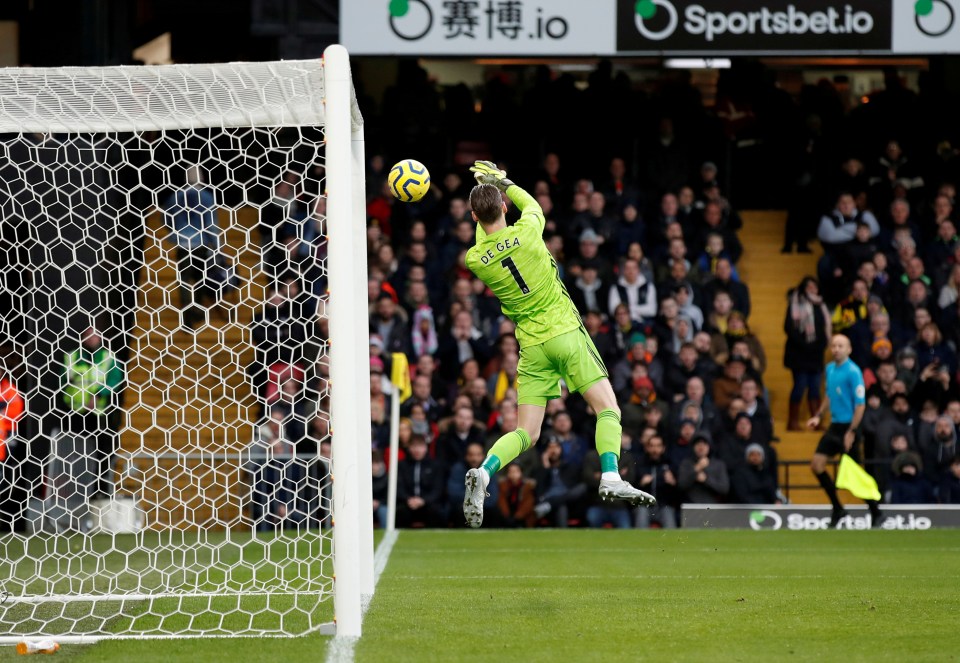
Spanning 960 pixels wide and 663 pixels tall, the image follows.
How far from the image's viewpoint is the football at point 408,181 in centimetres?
762

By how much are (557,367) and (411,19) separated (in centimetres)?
656

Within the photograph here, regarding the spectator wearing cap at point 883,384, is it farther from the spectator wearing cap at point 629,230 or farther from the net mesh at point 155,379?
the net mesh at point 155,379

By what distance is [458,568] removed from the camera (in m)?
9.41

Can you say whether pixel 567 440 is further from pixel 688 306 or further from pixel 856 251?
pixel 856 251

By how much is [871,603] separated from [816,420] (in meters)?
5.98

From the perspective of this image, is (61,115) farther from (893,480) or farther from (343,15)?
(893,480)

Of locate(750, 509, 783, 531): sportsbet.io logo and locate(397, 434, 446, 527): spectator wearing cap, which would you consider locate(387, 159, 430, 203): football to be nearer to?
locate(397, 434, 446, 527): spectator wearing cap

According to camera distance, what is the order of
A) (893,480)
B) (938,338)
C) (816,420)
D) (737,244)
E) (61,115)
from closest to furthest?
(61,115)
(816,420)
(893,480)
(938,338)
(737,244)

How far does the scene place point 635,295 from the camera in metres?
15.2

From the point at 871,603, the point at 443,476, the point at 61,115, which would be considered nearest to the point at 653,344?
the point at 443,476

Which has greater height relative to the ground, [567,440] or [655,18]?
[655,18]

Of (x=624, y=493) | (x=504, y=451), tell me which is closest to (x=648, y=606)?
(x=624, y=493)

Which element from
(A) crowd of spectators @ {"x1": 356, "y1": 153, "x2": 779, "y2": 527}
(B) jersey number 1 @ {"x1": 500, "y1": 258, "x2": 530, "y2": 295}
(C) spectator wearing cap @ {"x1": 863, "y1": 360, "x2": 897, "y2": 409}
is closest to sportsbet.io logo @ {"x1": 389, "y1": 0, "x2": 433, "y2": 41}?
(A) crowd of spectators @ {"x1": 356, "y1": 153, "x2": 779, "y2": 527}

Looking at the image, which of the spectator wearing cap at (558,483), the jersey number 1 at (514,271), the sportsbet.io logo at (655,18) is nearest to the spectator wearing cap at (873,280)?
the sportsbet.io logo at (655,18)
